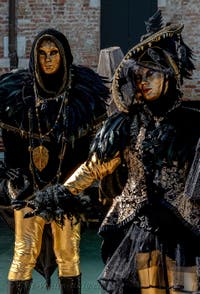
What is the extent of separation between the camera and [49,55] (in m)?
5.64

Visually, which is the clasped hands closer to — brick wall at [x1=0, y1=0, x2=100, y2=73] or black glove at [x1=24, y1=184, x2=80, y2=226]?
black glove at [x1=24, y1=184, x2=80, y2=226]

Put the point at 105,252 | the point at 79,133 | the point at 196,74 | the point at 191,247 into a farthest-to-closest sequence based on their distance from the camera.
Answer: the point at 196,74 < the point at 79,133 < the point at 105,252 < the point at 191,247

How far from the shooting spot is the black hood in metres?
5.64

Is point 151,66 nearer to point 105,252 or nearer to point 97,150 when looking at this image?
point 97,150

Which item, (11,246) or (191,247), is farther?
(11,246)

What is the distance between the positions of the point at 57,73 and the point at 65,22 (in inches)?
320

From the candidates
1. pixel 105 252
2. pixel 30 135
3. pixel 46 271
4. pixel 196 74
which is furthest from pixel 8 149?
pixel 196 74

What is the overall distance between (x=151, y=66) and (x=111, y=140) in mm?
449

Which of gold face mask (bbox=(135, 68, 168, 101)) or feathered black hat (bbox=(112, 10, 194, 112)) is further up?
feathered black hat (bbox=(112, 10, 194, 112))

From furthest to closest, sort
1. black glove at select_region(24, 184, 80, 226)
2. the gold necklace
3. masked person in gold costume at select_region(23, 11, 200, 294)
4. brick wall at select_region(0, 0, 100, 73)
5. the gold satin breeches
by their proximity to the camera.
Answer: brick wall at select_region(0, 0, 100, 73) → the gold necklace → the gold satin breeches → black glove at select_region(24, 184, 80, 226) → masked person in gold costume at select_region(23, 11, 200, 294)

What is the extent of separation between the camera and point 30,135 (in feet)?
19.0

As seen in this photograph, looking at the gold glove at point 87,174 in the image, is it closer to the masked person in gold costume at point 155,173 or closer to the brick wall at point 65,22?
the masked person in gold costume at point 155,173

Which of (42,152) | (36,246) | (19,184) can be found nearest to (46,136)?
(42,152)

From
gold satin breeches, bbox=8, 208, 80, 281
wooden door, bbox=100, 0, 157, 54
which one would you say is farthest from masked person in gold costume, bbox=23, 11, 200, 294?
wooden door, bbox=100, 0, 157, 54
